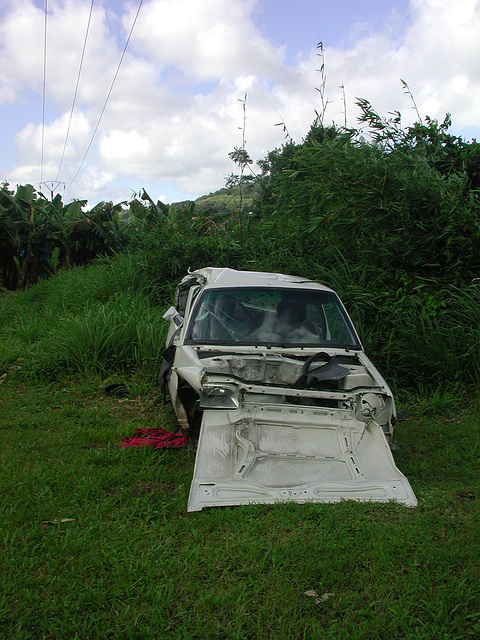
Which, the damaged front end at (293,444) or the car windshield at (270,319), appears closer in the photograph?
the damaged front end at (293,444)

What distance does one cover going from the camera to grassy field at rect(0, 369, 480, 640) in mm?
2615

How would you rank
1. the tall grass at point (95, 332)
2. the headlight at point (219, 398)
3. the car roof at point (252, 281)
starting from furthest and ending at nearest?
the tall grass at point (95, 332) → the car roof at point (252, 281) → the headlight at point (219, 398)

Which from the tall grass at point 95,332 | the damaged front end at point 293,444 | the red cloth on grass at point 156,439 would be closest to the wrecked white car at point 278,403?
the damaged front end at point 293,444

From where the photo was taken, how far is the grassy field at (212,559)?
8.58ft

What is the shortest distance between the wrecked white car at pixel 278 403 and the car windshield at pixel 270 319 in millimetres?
11

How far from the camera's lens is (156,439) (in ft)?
16.7

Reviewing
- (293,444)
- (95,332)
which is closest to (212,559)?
(293,444)

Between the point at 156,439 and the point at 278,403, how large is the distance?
4.26ft

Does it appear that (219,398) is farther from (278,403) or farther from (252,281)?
(252,281)

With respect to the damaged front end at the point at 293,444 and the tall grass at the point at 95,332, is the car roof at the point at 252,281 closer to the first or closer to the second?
the damaged front end at the point at 293,444

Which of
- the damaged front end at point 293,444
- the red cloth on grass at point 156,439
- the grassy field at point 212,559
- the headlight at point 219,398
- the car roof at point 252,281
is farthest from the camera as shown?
the car roof at point 252,281

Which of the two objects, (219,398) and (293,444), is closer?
(293,444)

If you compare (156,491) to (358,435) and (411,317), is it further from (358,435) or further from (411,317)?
(411,317)

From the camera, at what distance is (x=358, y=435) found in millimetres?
4297
